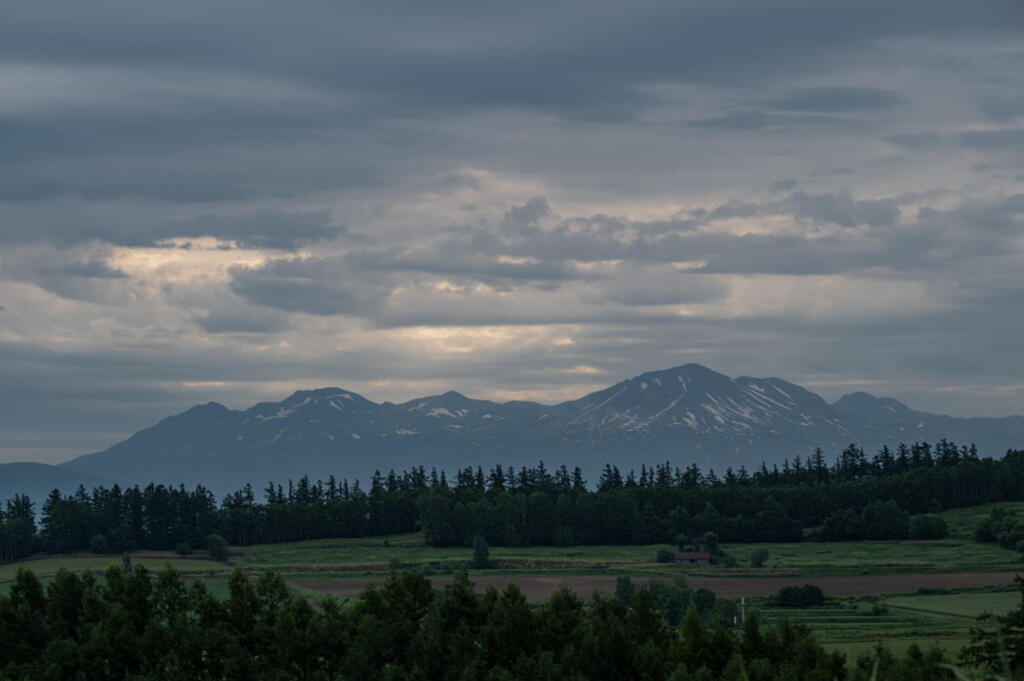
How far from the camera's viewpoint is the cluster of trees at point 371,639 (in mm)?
75750

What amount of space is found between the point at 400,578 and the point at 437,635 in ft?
24.7

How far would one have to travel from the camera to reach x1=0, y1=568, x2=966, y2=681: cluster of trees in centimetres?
7575

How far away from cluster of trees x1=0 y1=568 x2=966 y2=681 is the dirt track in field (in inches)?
2969

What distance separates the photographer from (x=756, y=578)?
183 m

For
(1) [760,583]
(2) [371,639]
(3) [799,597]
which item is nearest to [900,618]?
(3) [799,597]

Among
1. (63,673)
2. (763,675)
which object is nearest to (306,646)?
(63,673)

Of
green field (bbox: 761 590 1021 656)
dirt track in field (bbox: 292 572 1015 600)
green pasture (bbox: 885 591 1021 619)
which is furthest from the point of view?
dirt track in field (bbox: 292 572 1015 600)

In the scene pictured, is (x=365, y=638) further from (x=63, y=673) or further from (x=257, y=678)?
(x=63, y=673)

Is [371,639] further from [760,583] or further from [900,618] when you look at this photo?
[760,583]

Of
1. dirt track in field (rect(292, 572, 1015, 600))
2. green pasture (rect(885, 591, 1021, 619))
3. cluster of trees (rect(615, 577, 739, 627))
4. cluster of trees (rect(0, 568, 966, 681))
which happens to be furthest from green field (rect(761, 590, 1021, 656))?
cluster of trees (rect(0, 568, 966, 681))

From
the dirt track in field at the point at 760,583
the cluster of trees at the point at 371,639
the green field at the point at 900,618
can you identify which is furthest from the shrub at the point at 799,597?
the cluster of trees at the point at 371,639

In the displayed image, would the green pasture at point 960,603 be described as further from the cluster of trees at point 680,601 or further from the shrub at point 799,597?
the cluster of trees at point 680,601

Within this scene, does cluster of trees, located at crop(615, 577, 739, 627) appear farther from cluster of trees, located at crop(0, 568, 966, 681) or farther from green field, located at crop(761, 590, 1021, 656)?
cluster of trees, located at crop(0, 568, 966, 681)

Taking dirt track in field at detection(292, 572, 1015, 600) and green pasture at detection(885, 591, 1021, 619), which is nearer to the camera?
green pasture at detection(885, 591, 1021, 619)
